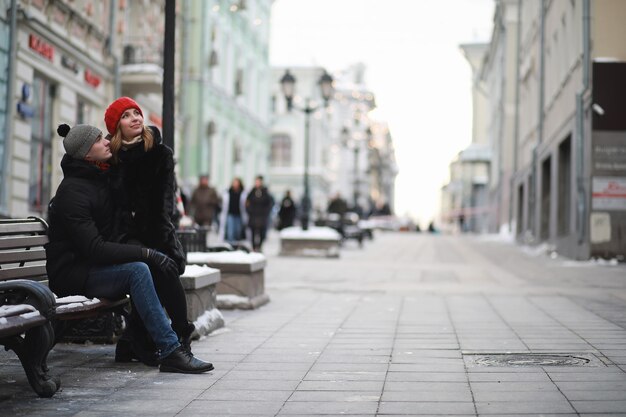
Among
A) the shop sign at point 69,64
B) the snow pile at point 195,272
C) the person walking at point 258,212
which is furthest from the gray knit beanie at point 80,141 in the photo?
the person walking at point 258,212

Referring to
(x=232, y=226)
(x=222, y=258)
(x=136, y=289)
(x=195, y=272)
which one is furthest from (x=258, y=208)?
(x=136, y=289)

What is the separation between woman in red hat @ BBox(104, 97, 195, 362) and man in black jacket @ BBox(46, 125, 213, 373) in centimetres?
21

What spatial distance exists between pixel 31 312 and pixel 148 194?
144 centimetres

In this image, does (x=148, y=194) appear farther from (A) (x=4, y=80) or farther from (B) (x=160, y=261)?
(A) (x=4, y=80)

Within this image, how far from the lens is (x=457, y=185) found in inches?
3802

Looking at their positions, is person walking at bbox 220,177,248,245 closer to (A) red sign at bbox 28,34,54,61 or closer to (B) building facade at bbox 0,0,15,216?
(A) red sign at bbox 28,34,54,61

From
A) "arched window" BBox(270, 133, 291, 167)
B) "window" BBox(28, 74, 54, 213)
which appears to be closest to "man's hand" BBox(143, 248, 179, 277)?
"window" BBox(28, 74, 54, 213)

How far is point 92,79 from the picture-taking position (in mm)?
23234

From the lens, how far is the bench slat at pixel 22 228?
608 centimetres

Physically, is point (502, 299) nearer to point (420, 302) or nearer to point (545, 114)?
point (420, 302)

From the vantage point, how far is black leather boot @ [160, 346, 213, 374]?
19.9 feet

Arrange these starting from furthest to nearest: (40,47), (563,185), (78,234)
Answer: (563,185)
(40,47)
(78,234)

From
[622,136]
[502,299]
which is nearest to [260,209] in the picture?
[622,136]

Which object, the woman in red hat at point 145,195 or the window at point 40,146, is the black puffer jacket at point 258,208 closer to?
the window at point 40,146
